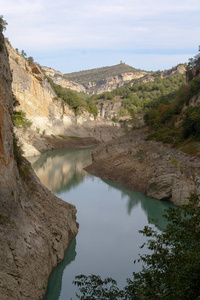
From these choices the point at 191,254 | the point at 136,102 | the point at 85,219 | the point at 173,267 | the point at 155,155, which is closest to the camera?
the point at 191,254

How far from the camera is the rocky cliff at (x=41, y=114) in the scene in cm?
5825

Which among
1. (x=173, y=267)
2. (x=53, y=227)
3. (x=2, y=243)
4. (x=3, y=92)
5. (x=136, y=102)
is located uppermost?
(x=136, y=102)

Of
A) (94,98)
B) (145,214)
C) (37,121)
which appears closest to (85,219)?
(145,214)

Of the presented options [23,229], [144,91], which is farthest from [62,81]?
[23,229]

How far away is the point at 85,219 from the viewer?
2125cm

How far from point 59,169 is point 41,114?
28420 mm

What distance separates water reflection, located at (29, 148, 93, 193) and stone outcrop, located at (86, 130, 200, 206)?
2700 mm

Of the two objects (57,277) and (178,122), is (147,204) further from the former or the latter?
(178,122)

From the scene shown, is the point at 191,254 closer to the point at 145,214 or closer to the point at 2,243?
the point at 2,243

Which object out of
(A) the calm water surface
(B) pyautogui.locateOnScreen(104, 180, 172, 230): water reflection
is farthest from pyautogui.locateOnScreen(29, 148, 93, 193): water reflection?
(B) pyautogui.locateOnScreen(104, 180, 172, 230): water reflection

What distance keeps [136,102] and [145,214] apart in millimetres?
102149

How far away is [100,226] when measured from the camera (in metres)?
19.9

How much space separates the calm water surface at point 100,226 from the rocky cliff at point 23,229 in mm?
841

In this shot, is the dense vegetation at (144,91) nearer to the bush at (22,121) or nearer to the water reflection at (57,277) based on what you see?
the bush at (22,121)
